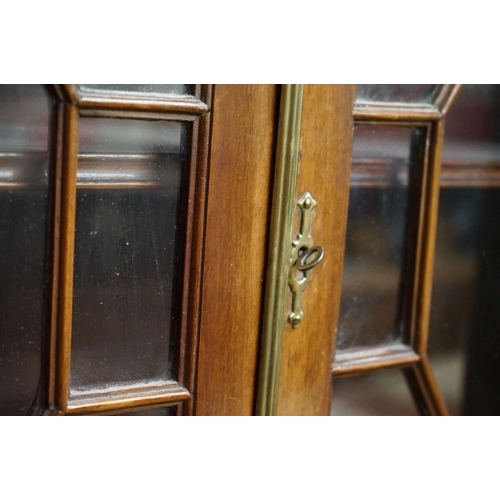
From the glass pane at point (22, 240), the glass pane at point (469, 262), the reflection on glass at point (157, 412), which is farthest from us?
the glass pane at point (469, 262)

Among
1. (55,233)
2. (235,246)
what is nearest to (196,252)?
(235,246)

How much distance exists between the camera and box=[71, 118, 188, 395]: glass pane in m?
0.72

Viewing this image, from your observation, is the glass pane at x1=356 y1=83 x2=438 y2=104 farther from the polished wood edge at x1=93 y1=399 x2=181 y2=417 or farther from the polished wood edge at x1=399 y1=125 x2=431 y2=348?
the polished wood edge at x1=93 y1=399 x2=181 y2=417

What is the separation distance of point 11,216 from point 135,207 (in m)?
0.12

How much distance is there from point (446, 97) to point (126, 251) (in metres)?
0.41

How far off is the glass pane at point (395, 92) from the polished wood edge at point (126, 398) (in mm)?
369

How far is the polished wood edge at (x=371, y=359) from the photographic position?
2.89ft

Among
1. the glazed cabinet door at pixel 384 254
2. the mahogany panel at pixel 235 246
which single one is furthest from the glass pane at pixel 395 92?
the mahogany panel at pixel 235 246

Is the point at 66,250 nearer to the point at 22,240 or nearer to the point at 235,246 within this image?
the point at 22,240

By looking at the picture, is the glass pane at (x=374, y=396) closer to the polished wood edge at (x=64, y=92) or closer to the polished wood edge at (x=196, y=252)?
the polished wood edge at (x=196, y=252)

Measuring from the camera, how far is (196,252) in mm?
773

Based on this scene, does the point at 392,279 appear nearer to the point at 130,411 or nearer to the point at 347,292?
the point at 347,292


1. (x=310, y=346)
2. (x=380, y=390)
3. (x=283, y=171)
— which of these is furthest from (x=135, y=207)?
(x=380, y=390)

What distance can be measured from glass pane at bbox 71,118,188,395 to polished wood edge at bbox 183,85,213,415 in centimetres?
1
